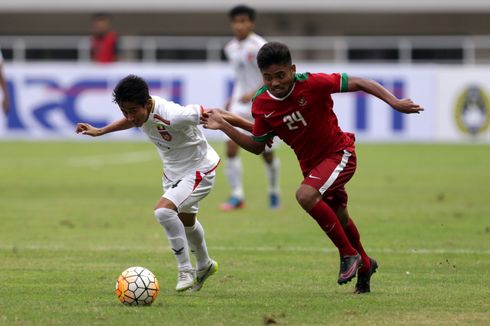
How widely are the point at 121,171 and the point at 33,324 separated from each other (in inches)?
572

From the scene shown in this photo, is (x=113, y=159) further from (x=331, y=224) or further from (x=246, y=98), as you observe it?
(x=331, y=224)

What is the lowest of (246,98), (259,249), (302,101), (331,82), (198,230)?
(259,249)

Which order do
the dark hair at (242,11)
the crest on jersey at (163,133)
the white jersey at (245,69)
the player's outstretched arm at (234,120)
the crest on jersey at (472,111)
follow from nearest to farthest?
1. the player's outstretched arm at (234,120)
2. the crest on jersey at (163,133)
3. the dark hair at (242,11)
4. the white jersey at (245,69)
5. the crest on jersey at (472,111)

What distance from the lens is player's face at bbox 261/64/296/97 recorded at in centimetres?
848

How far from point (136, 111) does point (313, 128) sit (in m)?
1.38

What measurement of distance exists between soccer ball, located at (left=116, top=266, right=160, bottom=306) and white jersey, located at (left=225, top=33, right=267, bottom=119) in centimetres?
800

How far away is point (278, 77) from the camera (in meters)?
8.49

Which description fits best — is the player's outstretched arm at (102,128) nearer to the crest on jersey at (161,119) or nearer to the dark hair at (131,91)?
the crest on jersey at (161,119)

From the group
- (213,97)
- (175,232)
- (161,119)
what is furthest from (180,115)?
(213,97)

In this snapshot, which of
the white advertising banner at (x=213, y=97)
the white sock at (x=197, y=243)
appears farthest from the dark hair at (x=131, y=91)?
the white advertising banner at (x=213, y=97)

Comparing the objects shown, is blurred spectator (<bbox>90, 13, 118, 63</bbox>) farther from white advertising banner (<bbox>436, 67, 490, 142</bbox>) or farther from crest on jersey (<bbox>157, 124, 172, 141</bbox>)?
crest on jersey (<bbox>157, 124, 172, 141</bbox>)

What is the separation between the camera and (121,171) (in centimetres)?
2195

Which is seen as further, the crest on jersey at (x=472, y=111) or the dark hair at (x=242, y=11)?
the crest on jersey at (x=472, y=111)

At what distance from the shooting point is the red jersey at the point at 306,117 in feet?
28.4
